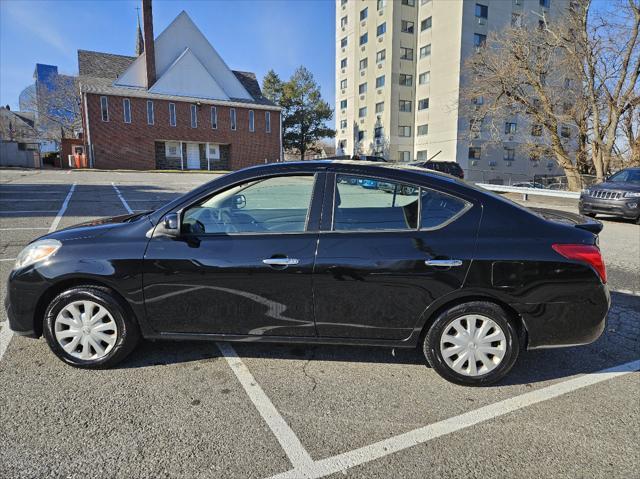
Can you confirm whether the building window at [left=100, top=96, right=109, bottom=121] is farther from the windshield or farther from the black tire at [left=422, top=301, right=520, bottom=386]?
the black tire at [left=422, top=301, right=520, bottom=386]

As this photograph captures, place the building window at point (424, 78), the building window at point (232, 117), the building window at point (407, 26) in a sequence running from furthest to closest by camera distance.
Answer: the building window at point (407, 26), the building window at point (424, 78), the building window at point (232, 117)

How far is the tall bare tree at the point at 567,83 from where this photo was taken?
2091 cm

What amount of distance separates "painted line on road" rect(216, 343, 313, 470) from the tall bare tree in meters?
24.0

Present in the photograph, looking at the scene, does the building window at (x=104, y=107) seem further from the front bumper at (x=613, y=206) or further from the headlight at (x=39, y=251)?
the headlight at (x=39, y=251)

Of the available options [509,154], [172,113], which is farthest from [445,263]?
[509,154]

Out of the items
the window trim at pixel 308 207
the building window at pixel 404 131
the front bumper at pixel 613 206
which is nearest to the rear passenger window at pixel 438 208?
the window trim at pixel 308 207

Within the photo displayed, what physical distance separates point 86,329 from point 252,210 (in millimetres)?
1535

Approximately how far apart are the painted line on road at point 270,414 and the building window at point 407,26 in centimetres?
4913

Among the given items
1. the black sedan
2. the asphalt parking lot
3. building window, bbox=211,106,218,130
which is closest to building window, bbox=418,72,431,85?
building window, bbox=211,106,218,130

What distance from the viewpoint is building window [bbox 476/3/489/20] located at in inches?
1567

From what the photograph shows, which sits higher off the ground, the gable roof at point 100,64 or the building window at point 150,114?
the gable roof at point 100,64

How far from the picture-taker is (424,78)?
147 ft

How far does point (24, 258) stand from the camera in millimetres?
3160

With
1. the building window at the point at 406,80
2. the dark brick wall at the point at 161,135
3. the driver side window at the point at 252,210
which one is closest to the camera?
the driver side window at the point at 252,210
